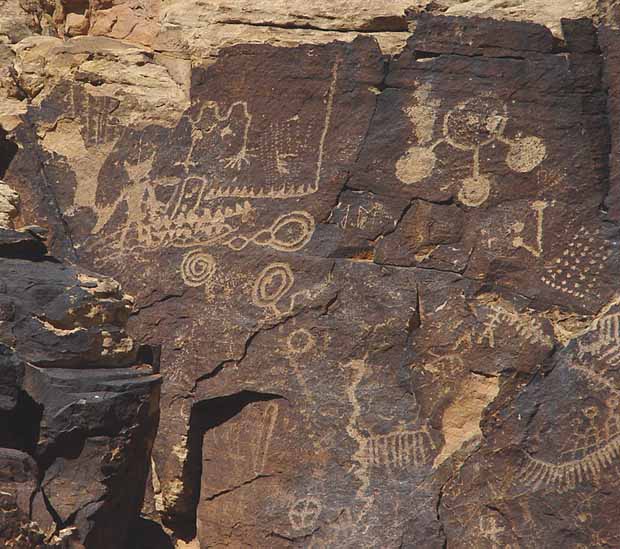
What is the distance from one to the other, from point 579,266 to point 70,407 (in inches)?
84.1

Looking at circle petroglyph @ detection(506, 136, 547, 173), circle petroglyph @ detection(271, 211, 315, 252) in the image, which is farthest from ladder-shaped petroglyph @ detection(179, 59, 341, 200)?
circle petroglyph @ detection(506, 136, 547, 173)

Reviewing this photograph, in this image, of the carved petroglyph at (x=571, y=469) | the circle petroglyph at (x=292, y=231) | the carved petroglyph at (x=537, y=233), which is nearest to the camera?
the carved petroglyph at (x=571, y=469)

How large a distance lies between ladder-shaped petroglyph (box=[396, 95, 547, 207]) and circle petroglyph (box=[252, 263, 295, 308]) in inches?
26.3

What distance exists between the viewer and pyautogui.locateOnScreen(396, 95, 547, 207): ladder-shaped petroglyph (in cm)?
448

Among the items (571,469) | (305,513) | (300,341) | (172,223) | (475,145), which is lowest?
(305,513)

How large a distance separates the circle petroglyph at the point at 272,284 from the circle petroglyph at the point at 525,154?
109cm

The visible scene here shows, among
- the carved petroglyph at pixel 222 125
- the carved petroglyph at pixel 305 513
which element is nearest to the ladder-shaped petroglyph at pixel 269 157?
the carved petroglyph at pixel 222 125

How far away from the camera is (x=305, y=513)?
4312mm

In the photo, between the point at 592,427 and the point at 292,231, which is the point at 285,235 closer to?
the point at 292,231

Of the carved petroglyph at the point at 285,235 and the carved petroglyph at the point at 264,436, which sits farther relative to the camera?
the carved petroglyph at the point at 285,235

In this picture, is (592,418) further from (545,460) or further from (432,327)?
(432,327)


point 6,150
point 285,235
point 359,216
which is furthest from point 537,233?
point 6,150

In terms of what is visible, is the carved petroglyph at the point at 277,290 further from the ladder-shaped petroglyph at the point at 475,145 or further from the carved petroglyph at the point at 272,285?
the ladder-shaped petroglyph at the point at 475,145

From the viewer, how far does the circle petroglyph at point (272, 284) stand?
4543 millimetres
